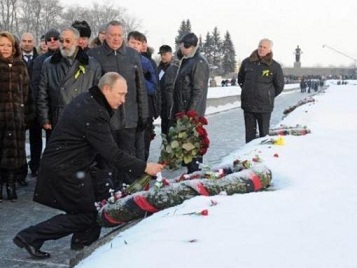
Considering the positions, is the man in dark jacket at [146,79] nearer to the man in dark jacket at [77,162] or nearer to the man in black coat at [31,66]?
the man in black coat at [31,66]

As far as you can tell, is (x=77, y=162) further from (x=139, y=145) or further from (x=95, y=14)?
(x=95, y=14)

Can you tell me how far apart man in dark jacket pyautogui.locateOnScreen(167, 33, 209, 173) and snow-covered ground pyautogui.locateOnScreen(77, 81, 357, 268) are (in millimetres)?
2571

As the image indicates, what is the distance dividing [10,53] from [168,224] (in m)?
3.66

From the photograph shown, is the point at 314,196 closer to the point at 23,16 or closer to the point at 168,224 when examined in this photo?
the point at 168,224

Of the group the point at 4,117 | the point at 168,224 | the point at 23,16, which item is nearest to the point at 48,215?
the point at 4,117

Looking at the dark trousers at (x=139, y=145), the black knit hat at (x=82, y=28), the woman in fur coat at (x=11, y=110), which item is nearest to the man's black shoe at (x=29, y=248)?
the woman in fur coat at (x=11, y=110)

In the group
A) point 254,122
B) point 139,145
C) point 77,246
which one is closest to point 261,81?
point 254,122

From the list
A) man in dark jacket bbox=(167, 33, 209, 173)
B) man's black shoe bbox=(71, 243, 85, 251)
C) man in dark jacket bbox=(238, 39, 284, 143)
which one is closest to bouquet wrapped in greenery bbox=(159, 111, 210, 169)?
man's black shoe bbox=(71, 243, 85, 251)

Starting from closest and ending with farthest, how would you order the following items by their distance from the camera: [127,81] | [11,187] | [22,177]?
[127,81] < [11,187] < [22,177]

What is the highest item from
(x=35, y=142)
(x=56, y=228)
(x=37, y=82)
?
(x=37, y=82)

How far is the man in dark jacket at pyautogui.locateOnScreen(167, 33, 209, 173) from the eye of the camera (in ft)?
23.2

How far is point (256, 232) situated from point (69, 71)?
3.44m

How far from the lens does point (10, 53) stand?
246 inches

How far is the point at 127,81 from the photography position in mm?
6273
